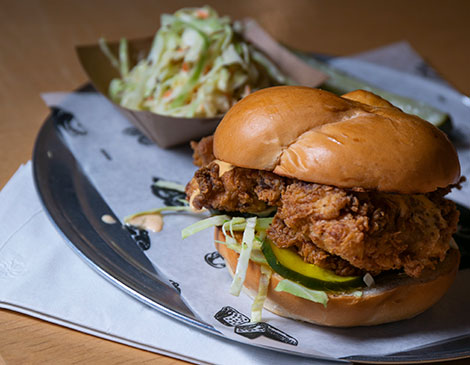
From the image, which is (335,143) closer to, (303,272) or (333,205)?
(333,205)

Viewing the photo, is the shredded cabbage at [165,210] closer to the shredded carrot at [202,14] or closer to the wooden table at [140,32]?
the wooden table at [140,32]

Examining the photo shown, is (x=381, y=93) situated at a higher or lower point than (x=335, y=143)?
lower

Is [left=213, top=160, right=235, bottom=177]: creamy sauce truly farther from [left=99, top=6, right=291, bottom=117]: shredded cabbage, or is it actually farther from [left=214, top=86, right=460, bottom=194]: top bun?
[left=99, top=6, right=291, bottom=117]: shredded cabbage

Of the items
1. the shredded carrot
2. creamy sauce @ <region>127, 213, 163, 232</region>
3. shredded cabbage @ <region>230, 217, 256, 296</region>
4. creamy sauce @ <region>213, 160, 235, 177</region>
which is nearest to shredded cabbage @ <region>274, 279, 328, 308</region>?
shredded cabbage @ <region>230, 217, 256, 296</region>

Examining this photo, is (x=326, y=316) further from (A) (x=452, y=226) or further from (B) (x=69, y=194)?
(B) (x=69, y=194)

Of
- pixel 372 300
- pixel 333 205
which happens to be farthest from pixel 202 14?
pixel 372 300

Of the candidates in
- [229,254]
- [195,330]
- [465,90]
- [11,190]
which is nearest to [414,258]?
[229,254]
